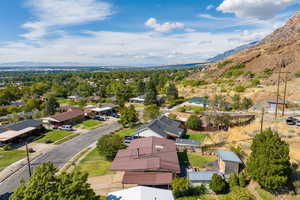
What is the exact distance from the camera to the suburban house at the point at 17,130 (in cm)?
4269

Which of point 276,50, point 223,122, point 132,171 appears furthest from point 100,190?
point 276,50

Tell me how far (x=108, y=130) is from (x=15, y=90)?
8459 cm

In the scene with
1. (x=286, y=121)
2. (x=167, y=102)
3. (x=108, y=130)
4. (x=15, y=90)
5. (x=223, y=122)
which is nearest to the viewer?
(x=286, y=121)

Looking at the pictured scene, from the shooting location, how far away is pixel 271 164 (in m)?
20.4

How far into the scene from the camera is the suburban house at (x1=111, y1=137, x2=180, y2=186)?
23.6m

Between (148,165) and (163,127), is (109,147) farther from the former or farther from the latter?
(163,127)

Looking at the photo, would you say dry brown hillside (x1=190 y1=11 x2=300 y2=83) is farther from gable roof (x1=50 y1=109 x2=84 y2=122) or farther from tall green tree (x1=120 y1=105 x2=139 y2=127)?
gable roof (x1=50 y1=109 x2=84 y2=122)

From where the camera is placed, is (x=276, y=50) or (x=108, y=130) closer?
(x=108, y=130)

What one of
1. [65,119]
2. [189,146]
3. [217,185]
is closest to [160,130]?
[189,146]

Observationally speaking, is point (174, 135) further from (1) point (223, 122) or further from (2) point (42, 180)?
(2) point (42, 180)

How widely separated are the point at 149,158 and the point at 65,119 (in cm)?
3874

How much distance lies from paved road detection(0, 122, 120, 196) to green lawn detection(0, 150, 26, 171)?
4.11 meters

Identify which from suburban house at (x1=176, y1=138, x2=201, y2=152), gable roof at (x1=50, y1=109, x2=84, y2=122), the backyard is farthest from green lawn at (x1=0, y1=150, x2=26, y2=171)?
suburban house at (x1=176, y1=138, x2=201, y2=152)

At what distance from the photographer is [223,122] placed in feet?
151
